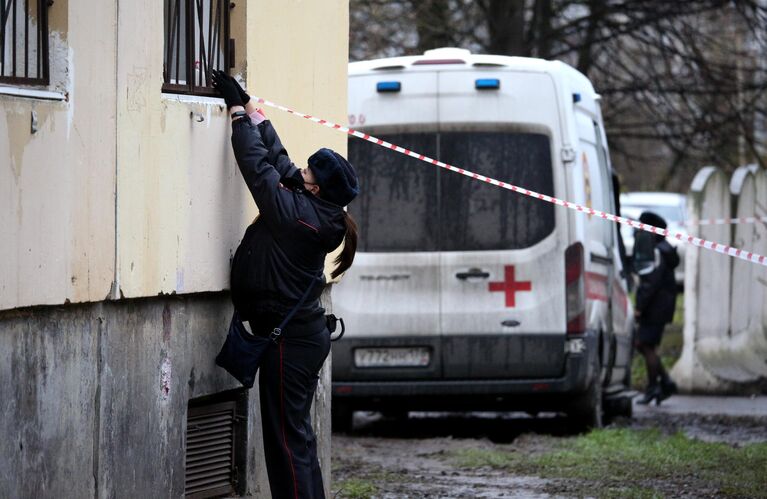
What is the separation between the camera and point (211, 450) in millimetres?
6719

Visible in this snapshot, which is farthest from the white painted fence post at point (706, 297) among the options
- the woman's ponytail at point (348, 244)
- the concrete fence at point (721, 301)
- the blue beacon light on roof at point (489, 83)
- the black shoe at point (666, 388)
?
the woman's ponytail at point (348, 244)

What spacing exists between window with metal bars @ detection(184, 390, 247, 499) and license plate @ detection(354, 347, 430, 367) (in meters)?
3.69

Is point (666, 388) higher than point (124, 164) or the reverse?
the reverse

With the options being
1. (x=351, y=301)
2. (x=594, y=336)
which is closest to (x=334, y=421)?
(x=351, y=301)

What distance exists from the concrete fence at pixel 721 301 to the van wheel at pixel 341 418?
14.6 feet

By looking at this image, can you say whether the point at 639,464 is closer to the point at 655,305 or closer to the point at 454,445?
the point at 454,445

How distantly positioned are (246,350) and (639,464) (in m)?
3.80

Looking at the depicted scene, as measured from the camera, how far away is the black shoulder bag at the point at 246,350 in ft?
20.2

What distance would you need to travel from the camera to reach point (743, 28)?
62.1 ft

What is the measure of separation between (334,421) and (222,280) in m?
5.19

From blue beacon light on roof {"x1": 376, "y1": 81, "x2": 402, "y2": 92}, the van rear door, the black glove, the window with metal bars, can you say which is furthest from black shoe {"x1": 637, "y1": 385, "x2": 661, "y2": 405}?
the black glove

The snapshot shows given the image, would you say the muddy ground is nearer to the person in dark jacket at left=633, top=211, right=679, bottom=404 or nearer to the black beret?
the person in dark jacket at left=633, top=211, right=679, bottom=404

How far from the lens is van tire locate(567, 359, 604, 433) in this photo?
428 inches

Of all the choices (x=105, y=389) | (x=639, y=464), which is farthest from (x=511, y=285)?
(x=105, y=389)
